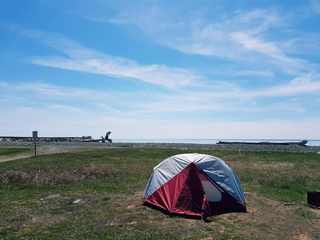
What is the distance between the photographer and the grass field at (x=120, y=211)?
9.73m

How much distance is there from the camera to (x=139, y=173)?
22422mm

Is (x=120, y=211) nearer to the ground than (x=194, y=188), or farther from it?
nearer to the ground

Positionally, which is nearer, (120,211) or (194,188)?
(120,211)

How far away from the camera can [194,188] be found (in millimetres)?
12578

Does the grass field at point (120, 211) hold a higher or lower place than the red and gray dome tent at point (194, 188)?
lower

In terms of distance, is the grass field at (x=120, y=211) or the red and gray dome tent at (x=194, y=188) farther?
the red and gray dome tent at (x=194, y=188)

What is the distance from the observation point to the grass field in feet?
31.9

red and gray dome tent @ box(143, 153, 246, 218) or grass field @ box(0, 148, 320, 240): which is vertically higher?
red and gray dome tent @ box(143, 153, 246, 218)

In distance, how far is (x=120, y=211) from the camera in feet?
40.9

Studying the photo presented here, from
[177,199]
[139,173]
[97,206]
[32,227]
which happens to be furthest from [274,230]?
[139,173]

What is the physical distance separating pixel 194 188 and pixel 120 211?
10.7 ft

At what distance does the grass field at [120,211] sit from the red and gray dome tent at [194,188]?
0.60m

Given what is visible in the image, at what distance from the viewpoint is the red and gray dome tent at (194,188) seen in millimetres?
12336

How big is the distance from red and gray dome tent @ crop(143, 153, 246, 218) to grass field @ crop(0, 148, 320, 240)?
0.60m
